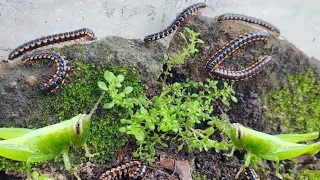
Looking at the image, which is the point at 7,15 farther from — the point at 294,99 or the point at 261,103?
the point at 294,99

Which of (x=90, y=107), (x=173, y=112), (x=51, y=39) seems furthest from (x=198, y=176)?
(x=51, y=39)

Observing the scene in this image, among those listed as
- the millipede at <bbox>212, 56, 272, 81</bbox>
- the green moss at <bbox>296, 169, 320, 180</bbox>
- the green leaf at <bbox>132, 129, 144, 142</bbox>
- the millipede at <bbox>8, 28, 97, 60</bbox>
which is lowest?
the green moss at <bbox>296, 169, 320, 180</bbox>

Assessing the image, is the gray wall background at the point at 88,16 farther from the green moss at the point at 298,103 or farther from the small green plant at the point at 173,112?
the green moss at the point at 298,103

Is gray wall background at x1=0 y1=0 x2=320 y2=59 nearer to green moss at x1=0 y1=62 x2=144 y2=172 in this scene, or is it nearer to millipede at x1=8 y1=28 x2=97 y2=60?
millipede at x1=8 y1=28 x2=97 y2=60

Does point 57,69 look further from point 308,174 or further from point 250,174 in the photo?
point 308,174

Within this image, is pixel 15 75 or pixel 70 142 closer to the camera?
pixel 70 142

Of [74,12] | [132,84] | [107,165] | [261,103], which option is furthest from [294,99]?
[74,12]

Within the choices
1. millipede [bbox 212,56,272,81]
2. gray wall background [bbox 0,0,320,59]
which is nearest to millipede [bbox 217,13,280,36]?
gray wall background [bbox 0,0,320,59]
